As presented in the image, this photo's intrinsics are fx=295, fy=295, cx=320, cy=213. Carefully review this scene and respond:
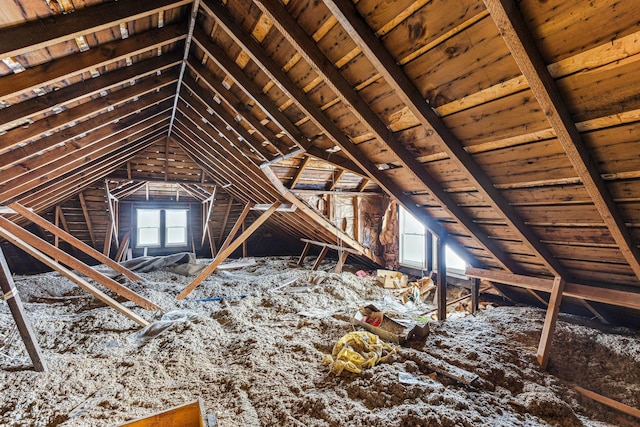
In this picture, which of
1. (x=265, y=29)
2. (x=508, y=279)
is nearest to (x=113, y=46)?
(x=265, y=29)

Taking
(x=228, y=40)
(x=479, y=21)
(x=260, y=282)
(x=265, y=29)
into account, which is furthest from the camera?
(x=260, y=282)

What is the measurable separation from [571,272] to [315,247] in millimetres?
7015

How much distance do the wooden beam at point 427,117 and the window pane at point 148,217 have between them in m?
9.49

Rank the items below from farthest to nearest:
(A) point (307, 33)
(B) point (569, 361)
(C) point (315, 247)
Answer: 1. (C) point (315, 247)
2. (B) point (569, 361)
3. (A) point (307, 33)

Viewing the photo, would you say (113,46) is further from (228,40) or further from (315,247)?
(315,247)

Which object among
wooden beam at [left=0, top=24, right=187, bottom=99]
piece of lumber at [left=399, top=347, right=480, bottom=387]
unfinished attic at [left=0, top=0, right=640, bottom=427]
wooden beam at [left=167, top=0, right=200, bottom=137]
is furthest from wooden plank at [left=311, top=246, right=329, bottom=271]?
wooden beam at [left=0, top=24, right=187, bottom=99]

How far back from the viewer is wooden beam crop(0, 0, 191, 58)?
1348 millimetres

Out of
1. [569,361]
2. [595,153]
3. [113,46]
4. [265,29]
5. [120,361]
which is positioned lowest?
[120,361]

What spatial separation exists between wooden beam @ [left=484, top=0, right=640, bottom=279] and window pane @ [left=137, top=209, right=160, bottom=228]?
10094 millimetres

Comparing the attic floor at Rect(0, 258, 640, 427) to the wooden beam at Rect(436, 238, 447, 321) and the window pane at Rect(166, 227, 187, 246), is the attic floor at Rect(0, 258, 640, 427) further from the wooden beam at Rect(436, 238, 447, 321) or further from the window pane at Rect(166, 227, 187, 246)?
the window pane at Rect(166, 227, 187, 246)

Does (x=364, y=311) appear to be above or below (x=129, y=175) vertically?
below

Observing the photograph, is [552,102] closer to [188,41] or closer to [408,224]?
[188,41]

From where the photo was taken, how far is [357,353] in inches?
111

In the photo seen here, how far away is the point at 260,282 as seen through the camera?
6.26 m
